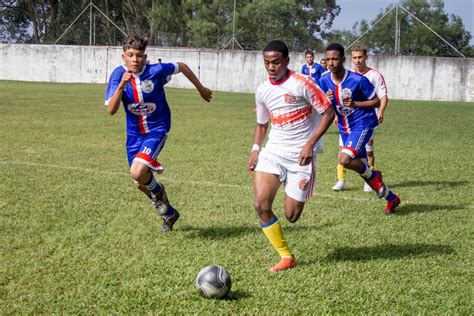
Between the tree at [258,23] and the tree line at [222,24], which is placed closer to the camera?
the tree line at [222,24]

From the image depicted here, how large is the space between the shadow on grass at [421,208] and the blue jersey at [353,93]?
113 cm

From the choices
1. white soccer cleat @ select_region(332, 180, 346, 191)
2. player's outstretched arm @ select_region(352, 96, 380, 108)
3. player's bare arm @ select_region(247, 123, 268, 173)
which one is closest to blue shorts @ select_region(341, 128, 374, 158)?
Result: player's outstretched arm @ select_region(352, 96, 380, 108)

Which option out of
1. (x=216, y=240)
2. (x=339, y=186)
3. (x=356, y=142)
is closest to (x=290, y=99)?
(x=216, y=240)

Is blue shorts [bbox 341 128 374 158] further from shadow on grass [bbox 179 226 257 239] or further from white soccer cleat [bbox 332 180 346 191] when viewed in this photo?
shadow on grass [bbox 179 226 257 239]

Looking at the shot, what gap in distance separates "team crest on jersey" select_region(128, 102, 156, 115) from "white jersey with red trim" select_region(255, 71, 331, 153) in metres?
1.47

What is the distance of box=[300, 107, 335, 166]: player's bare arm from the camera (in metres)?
5.50

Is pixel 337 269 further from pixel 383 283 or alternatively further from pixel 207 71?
pixel 207 71

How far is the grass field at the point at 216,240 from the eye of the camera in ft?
15.5

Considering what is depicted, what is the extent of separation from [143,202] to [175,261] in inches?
101

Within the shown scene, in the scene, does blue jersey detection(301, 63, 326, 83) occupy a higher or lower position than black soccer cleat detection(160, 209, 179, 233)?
higher

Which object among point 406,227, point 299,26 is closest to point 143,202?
point 406,227

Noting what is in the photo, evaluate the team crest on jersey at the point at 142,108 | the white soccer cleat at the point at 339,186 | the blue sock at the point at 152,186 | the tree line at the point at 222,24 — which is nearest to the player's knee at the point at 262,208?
the blue sock at the point at 152,186

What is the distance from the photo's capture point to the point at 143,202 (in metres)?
8.05

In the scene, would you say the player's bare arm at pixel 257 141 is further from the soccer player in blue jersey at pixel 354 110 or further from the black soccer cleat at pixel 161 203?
the soccer player in blue jersey at pixel 354 110
